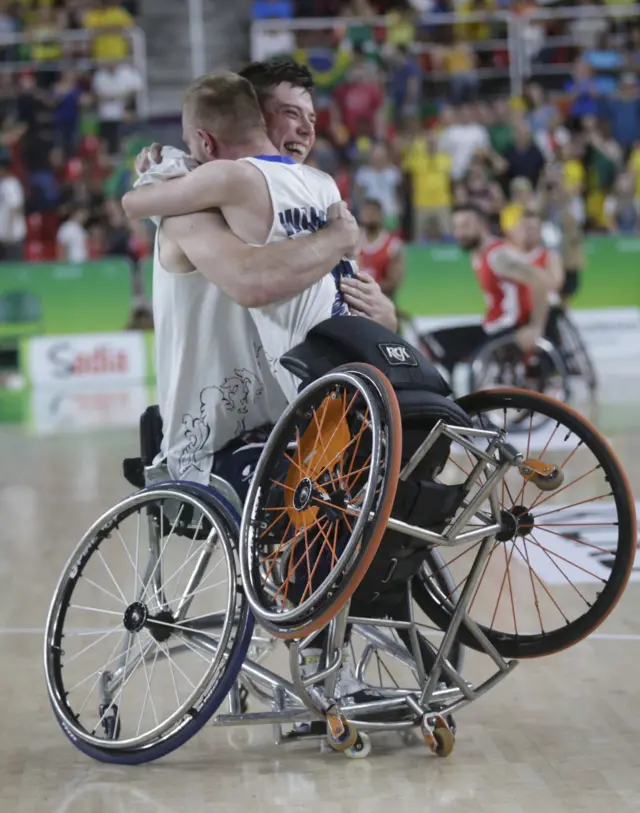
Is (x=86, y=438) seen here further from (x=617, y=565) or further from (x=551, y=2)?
(x=551, y=2)

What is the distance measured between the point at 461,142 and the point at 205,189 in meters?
12.8

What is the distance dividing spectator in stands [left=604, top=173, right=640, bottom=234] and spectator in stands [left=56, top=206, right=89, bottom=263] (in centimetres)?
589

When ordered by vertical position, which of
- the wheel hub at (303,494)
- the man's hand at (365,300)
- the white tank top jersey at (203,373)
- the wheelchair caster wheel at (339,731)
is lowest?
the wheelchair caster wheel at (339,731)

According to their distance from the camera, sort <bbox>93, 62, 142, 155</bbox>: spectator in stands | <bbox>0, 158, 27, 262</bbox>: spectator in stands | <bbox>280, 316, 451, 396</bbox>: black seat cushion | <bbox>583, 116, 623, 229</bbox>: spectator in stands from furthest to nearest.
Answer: <bbox>93, 62, 142, 155</bbox>: spectator in stands
<bbox>583, 116, 623, 229</bbox>: spectator in stands
<bbox>0, 158, 27, 262</bbox>: spectator in stands
<bbox>280, 316, 451, 396</bbox>: black seat cushion

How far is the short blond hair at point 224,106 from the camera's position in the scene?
3.22 meters

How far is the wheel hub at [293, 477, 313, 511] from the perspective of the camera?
2.94m

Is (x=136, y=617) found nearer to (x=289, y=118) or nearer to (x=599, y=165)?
(x=289, y=118)

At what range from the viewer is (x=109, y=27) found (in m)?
16.4

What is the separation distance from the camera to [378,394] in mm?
2822

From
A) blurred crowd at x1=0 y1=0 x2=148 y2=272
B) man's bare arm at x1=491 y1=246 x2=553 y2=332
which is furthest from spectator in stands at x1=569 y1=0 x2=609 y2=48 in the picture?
man's bare arm at x1=491 y1=246 x2=553 y2=332

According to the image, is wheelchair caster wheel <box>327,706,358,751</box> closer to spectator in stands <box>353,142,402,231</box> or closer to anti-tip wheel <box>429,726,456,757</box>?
anti-tip wheel <box>429,726,456,757</box>

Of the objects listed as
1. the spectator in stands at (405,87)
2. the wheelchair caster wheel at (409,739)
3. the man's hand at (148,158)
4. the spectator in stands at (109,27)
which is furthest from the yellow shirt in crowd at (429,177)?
the wheelchair caster wheel at (409,739)

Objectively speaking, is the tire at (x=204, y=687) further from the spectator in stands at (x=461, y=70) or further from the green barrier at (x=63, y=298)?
the spectator in stands at (x=461, y=70)

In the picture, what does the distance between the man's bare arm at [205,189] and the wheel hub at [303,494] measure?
686 mm
